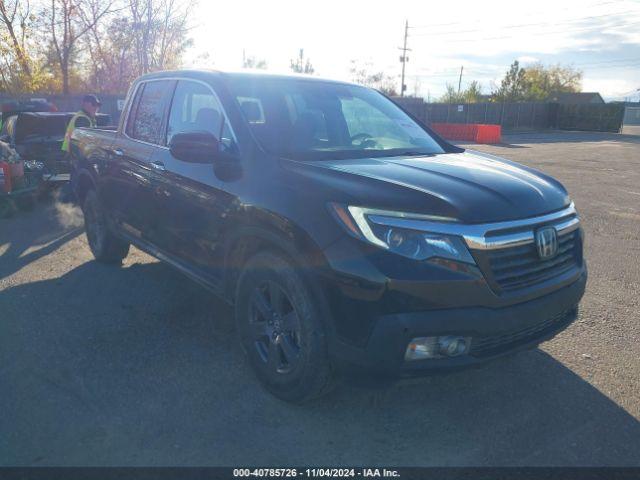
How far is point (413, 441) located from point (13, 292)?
402cm

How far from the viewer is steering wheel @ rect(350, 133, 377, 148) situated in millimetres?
3936

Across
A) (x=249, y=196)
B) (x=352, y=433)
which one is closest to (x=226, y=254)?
(x=249, y=196)

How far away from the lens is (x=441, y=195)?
2.77 metres

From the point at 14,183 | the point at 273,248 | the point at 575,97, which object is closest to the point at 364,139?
the point at 273,248

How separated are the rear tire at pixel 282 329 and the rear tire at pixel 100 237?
270 centimetres

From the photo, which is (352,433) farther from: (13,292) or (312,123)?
(13,292)

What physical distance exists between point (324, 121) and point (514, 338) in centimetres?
204

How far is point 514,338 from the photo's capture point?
2871mm

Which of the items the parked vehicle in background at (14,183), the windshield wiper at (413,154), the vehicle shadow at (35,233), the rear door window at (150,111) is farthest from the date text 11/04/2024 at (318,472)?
the parked vehicle in background at (14,183)

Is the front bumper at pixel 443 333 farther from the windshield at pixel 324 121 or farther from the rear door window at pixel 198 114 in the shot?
the rear door window at pixel 198 114

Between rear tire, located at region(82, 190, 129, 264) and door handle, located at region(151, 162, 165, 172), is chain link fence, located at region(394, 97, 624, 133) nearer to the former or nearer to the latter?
rear tire, located at region(82, 190, 129, 264)

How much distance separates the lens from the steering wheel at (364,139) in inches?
155

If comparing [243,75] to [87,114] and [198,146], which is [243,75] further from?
[87,114]

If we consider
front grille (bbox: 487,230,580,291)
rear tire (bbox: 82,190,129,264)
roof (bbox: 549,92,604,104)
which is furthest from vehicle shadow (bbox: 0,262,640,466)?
roof (bbox: 549,92,604,104)
